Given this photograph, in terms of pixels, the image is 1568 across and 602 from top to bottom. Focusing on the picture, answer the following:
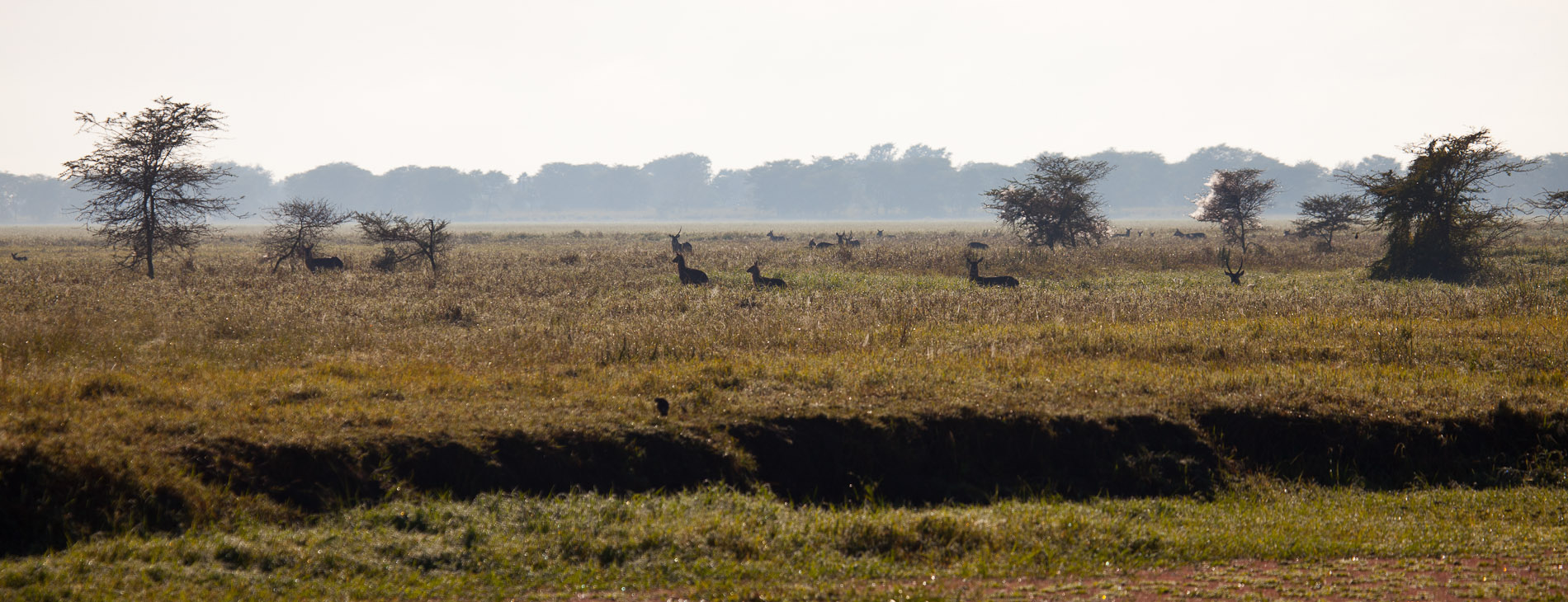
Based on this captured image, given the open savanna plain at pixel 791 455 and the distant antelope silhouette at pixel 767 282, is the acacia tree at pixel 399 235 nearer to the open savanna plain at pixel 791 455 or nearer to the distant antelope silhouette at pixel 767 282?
the distant antelope silhouette at pixel 767 282

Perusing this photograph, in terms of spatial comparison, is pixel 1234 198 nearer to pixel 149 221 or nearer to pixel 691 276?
pixel 691 276

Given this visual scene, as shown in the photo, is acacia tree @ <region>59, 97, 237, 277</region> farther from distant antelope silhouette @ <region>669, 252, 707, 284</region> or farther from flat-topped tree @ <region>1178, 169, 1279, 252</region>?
flat-topped tree @ <region>1178, 169, 1279, 252</region>

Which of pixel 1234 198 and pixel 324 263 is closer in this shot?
pixel 324 263

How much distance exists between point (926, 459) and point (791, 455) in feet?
4.44

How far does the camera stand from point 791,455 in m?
8.23

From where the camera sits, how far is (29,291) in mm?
18016

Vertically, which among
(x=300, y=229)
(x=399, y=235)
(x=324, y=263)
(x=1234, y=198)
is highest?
(x=1234, y=198)

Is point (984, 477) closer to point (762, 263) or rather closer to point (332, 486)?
point (332, 486)

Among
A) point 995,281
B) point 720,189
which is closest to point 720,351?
point 995,281

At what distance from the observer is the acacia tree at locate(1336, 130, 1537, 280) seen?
22.7 meters

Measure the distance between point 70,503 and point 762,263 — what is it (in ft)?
71.7

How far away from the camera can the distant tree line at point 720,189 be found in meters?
165

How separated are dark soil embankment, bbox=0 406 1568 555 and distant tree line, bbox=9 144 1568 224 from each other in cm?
15578

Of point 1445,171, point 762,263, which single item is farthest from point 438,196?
point 1445,171
